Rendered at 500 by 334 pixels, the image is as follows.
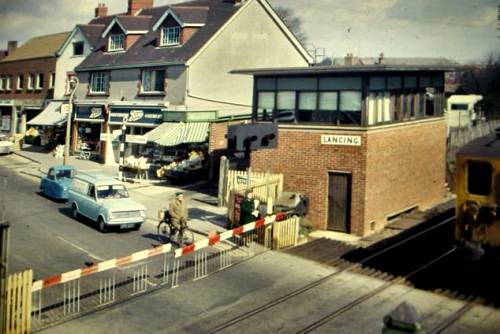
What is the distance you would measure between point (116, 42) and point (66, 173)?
673 inches

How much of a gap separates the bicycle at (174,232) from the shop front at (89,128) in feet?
62.6

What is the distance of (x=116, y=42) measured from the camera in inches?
1548

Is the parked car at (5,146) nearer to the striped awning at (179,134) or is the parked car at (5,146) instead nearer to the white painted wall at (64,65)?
the white painted wall at (64,65)

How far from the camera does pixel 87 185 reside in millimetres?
20375

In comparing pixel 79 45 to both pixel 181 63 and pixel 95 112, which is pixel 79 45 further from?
pixel 181 63

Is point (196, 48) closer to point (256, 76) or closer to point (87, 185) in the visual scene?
point (256, 76)

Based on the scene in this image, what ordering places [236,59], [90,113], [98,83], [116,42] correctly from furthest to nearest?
[116,42], [98,83], [90,113], [236,59]

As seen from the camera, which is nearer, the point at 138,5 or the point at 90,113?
the point at 90,113

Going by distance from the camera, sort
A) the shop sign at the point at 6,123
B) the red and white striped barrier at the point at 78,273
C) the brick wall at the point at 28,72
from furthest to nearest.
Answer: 1. the shop sign at the point at 6,123
2. the brick wall at the point at 28,72
3. the red and white striped barrier at the point at 78,273

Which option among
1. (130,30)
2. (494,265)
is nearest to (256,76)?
(494,265)

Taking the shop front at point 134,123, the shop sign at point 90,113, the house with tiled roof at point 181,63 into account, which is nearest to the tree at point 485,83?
the house with tiled roof at point 181,63

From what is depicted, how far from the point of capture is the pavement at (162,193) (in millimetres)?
21453

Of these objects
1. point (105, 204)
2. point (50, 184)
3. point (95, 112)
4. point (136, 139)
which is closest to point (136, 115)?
point (136, 139)

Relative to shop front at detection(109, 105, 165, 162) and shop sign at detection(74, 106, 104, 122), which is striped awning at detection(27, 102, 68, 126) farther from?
shop front at detection(109, 105, 165, 162)
